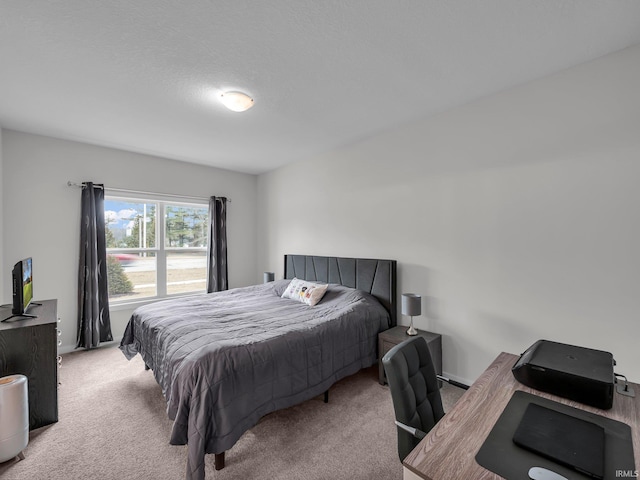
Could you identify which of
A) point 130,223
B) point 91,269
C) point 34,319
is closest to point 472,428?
point 34,319

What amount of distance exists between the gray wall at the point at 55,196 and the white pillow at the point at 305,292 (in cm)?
236

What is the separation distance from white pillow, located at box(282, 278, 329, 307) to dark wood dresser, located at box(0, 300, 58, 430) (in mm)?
2167

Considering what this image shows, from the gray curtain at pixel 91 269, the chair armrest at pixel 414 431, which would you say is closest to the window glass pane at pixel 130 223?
the gray curtain at pixel 91 269

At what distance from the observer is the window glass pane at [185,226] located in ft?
14.5

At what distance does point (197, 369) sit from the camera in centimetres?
173

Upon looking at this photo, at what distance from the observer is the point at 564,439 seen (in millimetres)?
924

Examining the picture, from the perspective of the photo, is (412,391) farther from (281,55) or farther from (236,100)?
(236,100)

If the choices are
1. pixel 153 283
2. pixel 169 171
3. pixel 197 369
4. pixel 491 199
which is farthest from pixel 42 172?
pixel 491 199

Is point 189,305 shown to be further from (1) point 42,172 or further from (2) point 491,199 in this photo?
(2) point 491,199

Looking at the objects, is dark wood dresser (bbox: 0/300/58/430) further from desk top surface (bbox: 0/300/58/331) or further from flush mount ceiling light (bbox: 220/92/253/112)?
flush mount ceiling light (bbox: 220/92/253/112)

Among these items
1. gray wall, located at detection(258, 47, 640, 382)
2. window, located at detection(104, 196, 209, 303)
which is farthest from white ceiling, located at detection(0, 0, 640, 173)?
window, located at detection(104, 196, 209, 303)

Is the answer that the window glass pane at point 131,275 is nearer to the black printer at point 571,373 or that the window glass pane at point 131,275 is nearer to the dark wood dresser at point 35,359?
the dark wood dresser at point 35,359

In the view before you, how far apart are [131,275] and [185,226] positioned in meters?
1.04

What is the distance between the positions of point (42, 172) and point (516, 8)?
15.5 ft
